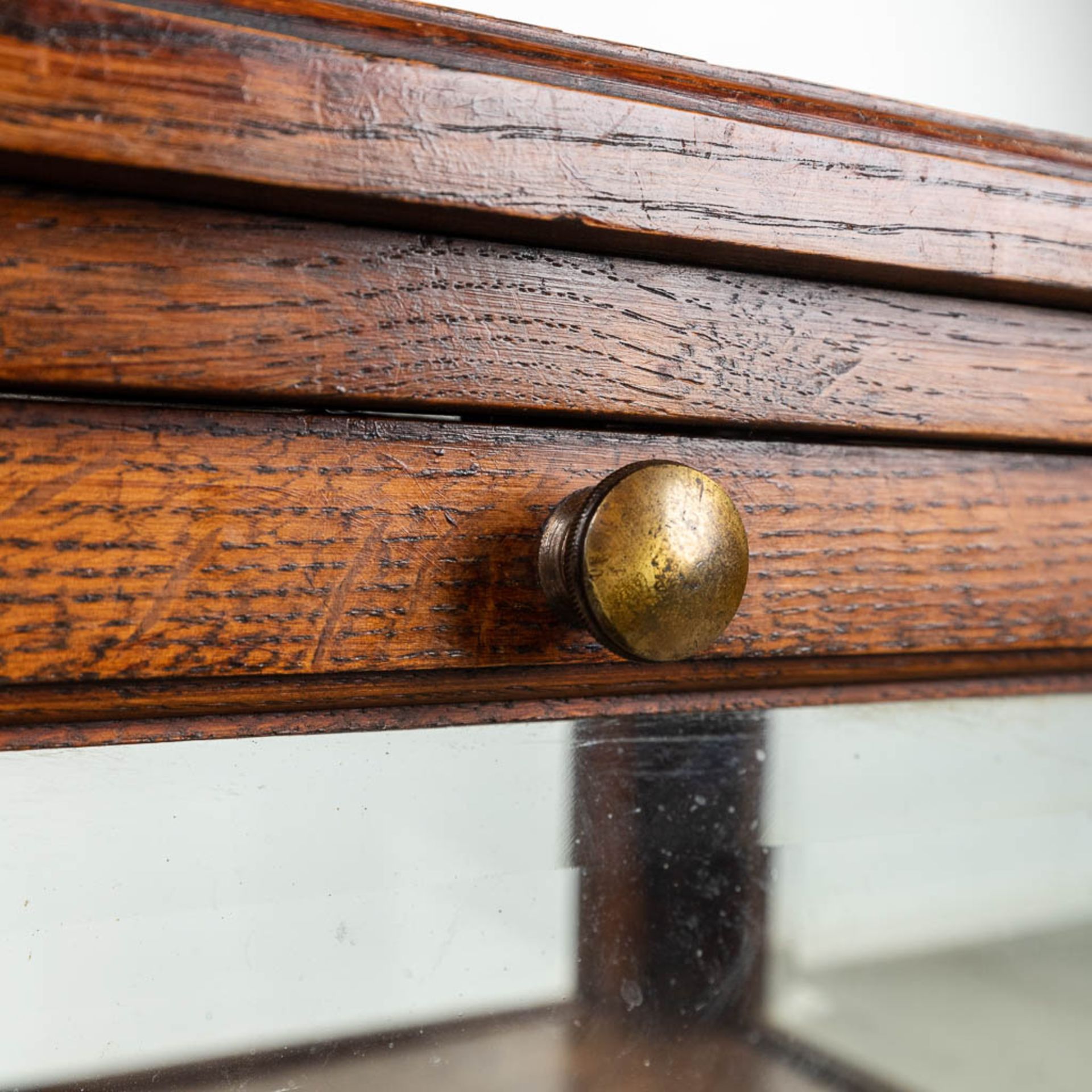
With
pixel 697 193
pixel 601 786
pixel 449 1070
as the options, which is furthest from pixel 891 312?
pixel 449 1070

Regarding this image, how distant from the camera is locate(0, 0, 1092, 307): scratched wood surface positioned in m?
0.30

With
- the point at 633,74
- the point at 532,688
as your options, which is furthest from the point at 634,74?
the point at 532,688

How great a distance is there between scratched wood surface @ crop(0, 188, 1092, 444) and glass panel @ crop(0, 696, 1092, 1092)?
126 millimetres

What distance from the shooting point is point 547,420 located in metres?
0.38

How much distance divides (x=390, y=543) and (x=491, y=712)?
82 mm

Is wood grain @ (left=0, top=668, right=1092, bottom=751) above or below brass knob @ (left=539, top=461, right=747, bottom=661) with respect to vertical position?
below

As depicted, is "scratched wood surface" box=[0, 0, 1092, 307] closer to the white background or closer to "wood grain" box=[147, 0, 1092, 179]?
"wood grain" box=[147, 0, 1092, 179]

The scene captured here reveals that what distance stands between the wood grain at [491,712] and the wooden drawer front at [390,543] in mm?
29

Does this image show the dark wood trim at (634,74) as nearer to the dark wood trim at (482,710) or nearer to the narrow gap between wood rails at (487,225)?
the narrow gap between wood rails at (487,225)

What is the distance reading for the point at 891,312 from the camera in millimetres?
426

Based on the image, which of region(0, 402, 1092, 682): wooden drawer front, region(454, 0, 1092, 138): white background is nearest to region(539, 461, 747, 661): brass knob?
region(0, 402, 1092, 682): wooden drawer front

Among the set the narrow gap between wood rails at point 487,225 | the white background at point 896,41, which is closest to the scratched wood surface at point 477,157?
the narrow gap between wood rails at point 487,225

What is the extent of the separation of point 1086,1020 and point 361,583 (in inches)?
16.7

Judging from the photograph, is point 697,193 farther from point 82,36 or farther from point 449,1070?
point 449,1070
